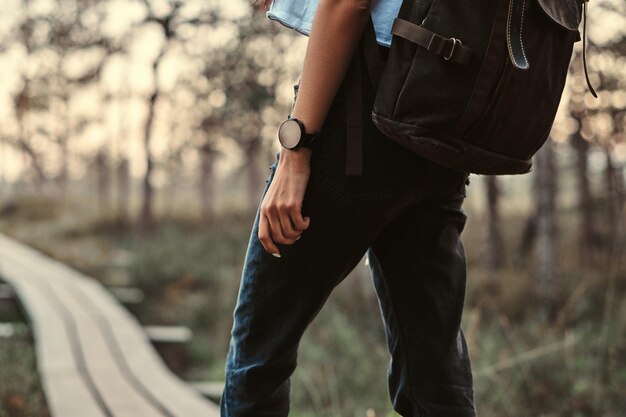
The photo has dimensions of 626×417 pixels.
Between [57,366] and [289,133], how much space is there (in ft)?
9.94

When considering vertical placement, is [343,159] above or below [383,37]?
below

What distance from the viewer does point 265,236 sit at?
3.66 feet

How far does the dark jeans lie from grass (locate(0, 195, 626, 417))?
1087 millimetres

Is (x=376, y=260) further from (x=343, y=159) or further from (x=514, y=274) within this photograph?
(x=514, y=274)

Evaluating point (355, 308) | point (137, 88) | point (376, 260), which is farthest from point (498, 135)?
point (137, 88)

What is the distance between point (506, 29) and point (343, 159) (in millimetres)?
300

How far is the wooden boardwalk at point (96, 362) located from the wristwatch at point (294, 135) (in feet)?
6.60

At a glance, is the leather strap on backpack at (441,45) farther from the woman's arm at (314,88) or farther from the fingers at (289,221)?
the fingers at (289,221)

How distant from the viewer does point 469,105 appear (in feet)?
3.37

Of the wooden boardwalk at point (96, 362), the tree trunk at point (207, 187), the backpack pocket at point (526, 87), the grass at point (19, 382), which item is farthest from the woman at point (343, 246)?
the tree trunk at point (207, 187)

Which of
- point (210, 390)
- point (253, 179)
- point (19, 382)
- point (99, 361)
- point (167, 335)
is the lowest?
point (253, 179)

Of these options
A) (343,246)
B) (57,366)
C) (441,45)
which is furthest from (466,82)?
(57,366)

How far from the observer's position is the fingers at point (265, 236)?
1.12 metres

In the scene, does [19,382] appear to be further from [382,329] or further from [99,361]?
[382,329]
